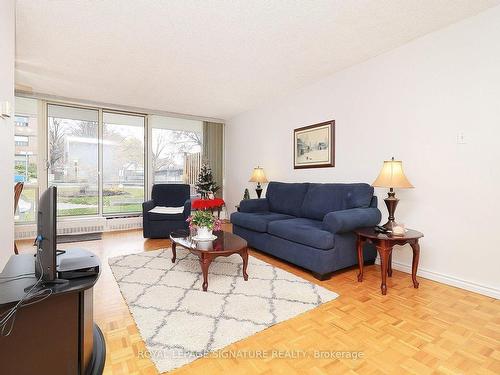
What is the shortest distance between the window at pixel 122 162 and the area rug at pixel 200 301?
2.50m

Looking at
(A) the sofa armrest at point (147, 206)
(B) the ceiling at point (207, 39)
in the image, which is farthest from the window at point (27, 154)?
(A) the sofa armrest at point (147, 206)

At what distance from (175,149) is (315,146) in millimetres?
3409

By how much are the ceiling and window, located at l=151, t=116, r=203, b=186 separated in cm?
159

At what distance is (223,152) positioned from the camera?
6.55m

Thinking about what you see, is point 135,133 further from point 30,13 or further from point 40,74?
point 30,13

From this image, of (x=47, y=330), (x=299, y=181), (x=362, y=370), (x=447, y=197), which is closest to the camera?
(x=47, y=330)

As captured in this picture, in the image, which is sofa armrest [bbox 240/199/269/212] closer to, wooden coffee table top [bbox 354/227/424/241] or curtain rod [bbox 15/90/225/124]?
wooden coffee table top [bbox 354/227/424/241]

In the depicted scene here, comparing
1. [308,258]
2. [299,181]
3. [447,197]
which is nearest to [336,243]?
[308,258]

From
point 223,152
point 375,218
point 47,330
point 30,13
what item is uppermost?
point 30,13

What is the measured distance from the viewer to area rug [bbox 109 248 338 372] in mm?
1669

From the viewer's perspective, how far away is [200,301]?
2.21 m

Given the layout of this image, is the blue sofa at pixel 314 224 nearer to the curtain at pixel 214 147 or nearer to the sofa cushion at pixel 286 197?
the sofa cushion at pixel 286 197

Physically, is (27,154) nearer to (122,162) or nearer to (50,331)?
(122,162)

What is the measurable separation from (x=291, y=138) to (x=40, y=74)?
393 cm
